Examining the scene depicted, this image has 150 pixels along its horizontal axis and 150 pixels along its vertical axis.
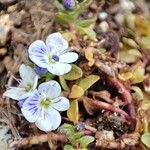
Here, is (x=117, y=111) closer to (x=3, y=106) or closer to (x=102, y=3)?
(x=3, y=106)

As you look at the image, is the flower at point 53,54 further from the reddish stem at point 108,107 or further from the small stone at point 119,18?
the small stone at point 119,18

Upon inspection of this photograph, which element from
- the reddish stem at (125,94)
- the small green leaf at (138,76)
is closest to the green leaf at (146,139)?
the reddish stem at (125,94)

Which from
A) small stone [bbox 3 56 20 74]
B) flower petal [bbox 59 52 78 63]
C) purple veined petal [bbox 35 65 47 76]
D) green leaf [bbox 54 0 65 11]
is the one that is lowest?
small stone [bbox 3 56 20 74]

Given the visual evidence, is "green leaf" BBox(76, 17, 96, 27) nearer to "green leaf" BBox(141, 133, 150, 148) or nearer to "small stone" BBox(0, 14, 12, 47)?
"small stone" BBox(0, 14, 12, 47)

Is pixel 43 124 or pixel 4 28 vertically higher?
pixel 4 28

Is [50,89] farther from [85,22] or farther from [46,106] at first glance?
[85,22]

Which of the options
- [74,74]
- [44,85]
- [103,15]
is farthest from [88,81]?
[103,15]

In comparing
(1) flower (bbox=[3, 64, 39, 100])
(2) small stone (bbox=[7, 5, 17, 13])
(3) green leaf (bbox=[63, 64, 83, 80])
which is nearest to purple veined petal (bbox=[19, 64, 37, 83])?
(1) flower (bbox=[3, 64, 39, 100])
